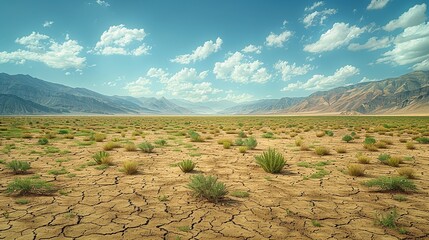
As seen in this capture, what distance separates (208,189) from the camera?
578 cm

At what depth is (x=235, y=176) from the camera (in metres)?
7.92

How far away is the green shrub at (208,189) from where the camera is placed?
5.66 metres

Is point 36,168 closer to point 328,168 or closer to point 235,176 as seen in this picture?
point 235,176

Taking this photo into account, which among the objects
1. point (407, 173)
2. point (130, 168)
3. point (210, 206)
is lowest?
point (210, 206)

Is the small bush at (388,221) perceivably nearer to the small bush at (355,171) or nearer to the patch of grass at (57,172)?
the small bush at (355,171)

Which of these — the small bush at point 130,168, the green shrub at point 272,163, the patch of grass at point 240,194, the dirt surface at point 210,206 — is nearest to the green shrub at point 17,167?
the dirt surface at point 210,206

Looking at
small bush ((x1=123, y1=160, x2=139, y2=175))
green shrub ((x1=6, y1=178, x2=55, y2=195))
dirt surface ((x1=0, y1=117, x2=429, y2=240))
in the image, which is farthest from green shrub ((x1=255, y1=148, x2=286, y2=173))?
green shrub ((x1=6, y1=178, x2=55, y2=195))

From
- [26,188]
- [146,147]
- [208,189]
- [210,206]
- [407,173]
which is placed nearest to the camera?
[210,206]

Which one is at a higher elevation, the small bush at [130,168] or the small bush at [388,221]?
the small bush at [130,168]

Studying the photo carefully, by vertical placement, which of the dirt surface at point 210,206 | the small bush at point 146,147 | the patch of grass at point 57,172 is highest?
the small bush at point 146,147

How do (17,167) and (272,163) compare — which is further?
(272,163)

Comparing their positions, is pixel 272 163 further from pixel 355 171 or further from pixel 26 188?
pixel 26 188

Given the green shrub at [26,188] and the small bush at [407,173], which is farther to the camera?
the small bush at [407,173]

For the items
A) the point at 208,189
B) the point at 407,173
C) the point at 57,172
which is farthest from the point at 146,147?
the point at 407,173
